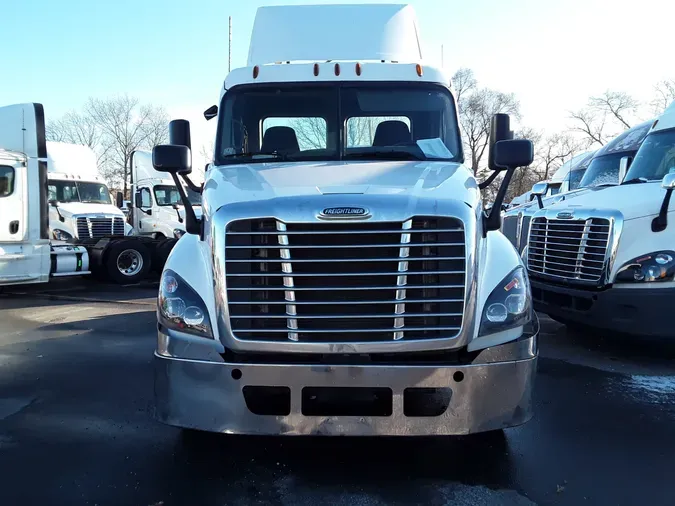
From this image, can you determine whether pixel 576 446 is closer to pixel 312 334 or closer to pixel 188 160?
pixel 312 334

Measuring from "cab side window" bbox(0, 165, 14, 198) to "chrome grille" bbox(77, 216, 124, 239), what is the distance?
368 centimetres

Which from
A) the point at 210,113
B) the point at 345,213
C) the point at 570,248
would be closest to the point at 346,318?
the point at 345,213

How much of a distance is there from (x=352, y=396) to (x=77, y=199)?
45.5 feet

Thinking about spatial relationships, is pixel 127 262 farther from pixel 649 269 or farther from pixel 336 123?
pixel 649 269

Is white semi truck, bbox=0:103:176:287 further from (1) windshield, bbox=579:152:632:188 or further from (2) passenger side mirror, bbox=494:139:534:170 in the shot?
(1) windshield, bbox=579:152:632:188

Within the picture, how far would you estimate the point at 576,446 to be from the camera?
395 centimetres

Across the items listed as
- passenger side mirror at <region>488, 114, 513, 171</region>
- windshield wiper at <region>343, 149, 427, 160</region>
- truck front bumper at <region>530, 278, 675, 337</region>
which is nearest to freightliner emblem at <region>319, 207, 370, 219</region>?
windshield wiper at <region>343, 149, 427, 160</region>

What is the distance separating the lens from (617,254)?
19.3 feet

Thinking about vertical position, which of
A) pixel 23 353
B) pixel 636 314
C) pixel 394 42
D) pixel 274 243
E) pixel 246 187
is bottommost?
pixel 23 353

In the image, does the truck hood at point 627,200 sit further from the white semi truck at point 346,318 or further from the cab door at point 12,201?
the cab door at point 12,201

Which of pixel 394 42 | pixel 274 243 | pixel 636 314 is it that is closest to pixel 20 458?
pixel 274 243

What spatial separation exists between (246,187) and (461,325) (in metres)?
1.64

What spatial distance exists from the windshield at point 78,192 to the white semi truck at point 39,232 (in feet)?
1.31

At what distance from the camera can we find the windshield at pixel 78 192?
14539 millimetres
